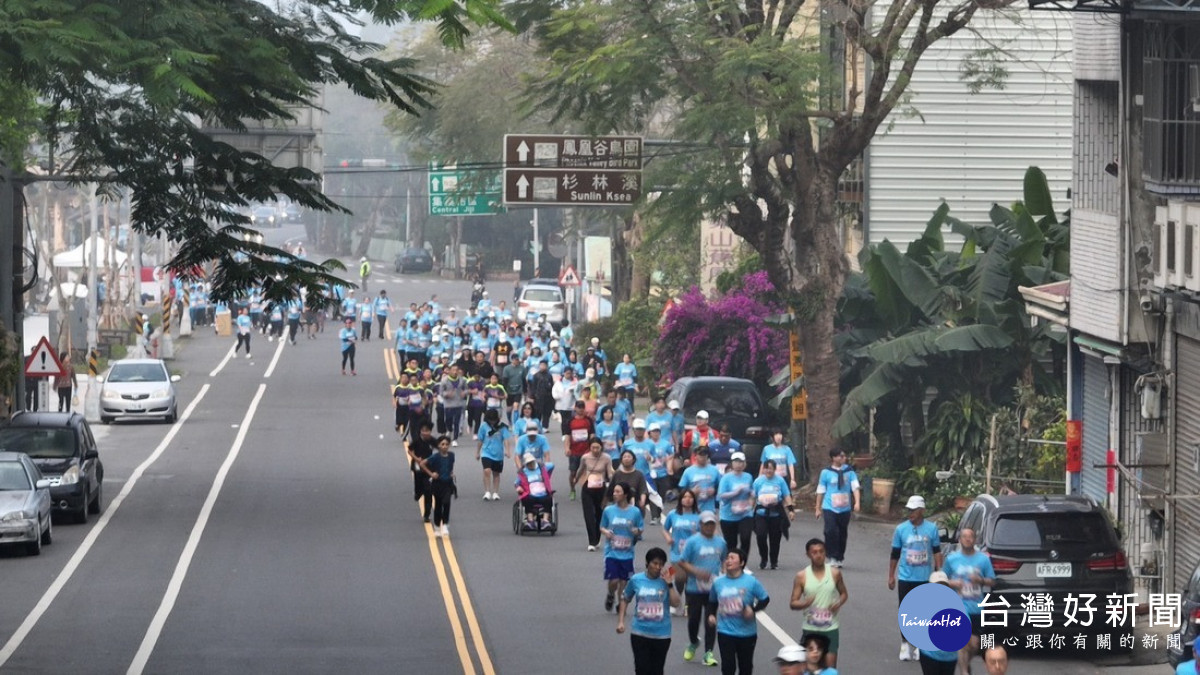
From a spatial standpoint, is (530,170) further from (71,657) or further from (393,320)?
(393,320)

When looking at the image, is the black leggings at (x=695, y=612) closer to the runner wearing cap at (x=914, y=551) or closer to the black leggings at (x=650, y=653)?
the runner wearing cap at (x=914, y=551)

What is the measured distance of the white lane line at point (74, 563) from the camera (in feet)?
61.9

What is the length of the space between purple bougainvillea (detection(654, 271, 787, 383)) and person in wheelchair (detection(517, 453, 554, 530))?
12.2 meters

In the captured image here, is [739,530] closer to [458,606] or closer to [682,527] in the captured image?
[458,606]

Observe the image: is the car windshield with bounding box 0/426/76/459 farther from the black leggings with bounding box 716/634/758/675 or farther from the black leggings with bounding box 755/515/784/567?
the black leggings with bounding box 716/634/758/675

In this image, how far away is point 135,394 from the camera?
140ft

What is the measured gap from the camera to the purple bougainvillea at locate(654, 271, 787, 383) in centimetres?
3775

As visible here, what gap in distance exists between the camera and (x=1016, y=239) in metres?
29.6

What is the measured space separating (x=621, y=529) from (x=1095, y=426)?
8.12m

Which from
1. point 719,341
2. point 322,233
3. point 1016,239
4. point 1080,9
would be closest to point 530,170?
point 719,341

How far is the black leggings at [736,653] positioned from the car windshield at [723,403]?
17.1 metres

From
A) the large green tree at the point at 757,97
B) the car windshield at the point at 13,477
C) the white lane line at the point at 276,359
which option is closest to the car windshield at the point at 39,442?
the car windshield at the point at 13,477

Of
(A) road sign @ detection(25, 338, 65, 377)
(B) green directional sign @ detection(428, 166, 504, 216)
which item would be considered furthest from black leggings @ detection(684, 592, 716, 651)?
(B) green directional sign @ detection(428, 166, 504, 216)

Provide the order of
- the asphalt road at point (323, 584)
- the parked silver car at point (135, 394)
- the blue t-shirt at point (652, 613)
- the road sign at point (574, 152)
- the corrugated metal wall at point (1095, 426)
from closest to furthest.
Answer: the blue t-shirt at point (652, 613) < the asphalt road at point (323, 584) < the corrugated metal wall at point (1095, 426) < the road sign at point (574, 152) < the parked silver car at point (135, 394)
